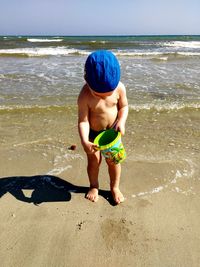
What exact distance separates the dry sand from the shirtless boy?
0.64 ft

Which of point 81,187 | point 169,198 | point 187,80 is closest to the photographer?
point 169,198

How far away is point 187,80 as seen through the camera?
25.4ft

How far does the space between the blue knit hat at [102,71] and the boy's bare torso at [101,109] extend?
0.29 metres

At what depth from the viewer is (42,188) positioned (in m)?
2.94

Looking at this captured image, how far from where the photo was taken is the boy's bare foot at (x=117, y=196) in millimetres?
2710

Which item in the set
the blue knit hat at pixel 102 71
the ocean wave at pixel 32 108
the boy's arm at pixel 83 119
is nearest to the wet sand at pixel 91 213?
the boy's arm at pixel 83 119

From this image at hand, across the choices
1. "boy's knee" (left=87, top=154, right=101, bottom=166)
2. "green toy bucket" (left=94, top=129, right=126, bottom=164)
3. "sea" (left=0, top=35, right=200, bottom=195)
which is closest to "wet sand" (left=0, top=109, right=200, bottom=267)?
"sea" (left=0, top=35, right=200, bottom=195)

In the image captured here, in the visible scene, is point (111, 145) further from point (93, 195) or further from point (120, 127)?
point (93, 195)

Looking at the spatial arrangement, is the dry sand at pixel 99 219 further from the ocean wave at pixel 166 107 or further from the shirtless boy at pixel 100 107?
the ocean wave at pixel 166 107

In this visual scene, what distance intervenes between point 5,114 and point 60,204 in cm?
284

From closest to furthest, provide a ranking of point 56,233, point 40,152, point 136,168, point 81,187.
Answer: point 56,233, point 81,187, point 136,168, point 40,152


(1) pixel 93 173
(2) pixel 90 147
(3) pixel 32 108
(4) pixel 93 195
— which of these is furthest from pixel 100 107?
(3) pixel 32 108

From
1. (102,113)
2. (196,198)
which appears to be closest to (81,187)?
(102,113)

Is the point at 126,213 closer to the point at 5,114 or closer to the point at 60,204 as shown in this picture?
the point at 60,204
